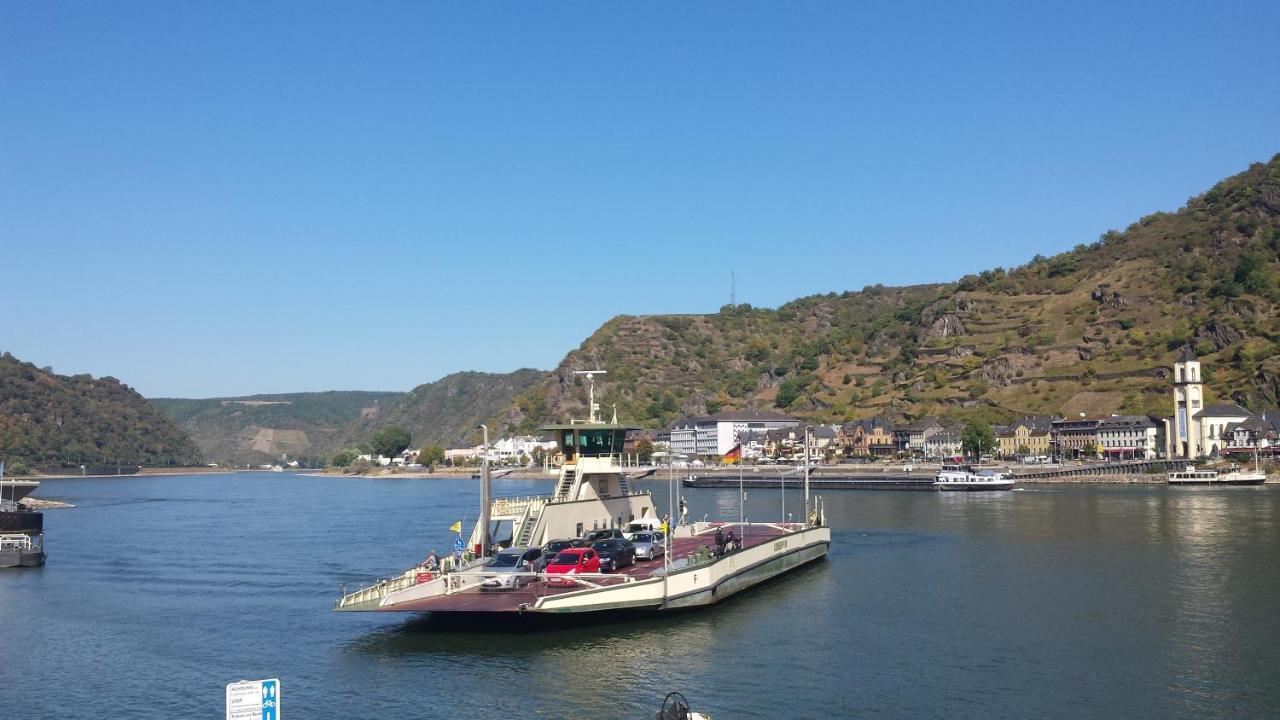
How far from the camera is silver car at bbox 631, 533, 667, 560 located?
46569 millimetres

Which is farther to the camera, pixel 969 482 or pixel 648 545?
pixel 969 482

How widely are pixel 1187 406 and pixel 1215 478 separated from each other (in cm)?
3154

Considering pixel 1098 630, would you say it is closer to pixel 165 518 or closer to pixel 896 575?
pixel 896 575

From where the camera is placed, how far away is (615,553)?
43.0 metres

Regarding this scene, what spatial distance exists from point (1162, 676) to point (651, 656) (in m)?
15.9

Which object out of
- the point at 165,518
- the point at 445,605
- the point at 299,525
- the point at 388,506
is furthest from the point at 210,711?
the point at 388,506

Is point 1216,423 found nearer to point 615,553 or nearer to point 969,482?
point 969,482

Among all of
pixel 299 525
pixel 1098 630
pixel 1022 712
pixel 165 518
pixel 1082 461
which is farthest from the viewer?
pixel 1082 461

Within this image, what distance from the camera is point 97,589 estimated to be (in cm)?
5256

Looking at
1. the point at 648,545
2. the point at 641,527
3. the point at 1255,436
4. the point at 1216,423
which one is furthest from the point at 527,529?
the point at 1216,423

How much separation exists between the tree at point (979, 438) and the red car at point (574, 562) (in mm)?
147872

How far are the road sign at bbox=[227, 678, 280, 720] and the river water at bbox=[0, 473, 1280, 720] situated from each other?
16045 mm

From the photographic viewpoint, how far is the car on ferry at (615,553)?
4244 centimetres

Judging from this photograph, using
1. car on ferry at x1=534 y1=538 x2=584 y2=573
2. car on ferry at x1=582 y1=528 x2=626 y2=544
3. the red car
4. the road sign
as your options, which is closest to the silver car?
car on ferry at x1=582 y1=528 x2=626 y2=544
